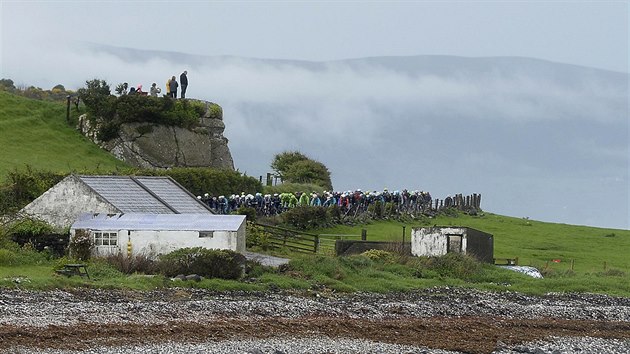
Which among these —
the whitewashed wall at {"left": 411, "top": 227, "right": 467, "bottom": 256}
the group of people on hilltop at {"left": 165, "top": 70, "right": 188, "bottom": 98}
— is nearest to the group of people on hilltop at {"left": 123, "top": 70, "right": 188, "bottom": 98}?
the group of people on hilltop at {"left": 165, "top": 70, "right": 188, "bottom": 98}

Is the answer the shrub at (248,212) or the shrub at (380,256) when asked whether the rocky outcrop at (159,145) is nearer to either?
the shrub at (248,212)

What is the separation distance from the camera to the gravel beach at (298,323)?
113 ft

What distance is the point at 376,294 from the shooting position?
53031 mm

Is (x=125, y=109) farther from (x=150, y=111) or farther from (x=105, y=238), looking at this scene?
(x=105, y=238)

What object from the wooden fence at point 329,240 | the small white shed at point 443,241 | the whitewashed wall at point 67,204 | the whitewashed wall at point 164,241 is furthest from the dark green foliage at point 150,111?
the whitewashed wall at point 164,241

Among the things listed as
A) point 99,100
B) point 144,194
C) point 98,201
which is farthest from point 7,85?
point 98,201

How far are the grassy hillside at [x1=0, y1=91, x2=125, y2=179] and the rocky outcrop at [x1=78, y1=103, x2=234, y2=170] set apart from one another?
3.31ft

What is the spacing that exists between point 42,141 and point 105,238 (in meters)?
36.7

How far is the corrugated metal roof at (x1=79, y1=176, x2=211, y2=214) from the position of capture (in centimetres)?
6244

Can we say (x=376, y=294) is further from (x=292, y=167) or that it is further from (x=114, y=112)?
(x=292, y=167)

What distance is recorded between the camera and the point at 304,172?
4136 inches

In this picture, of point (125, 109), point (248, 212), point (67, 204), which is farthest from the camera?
point (125, 109)

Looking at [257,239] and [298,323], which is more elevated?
[257,239]

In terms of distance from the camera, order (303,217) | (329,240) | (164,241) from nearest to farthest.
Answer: (164,241) < (329,240) < (303,217)
